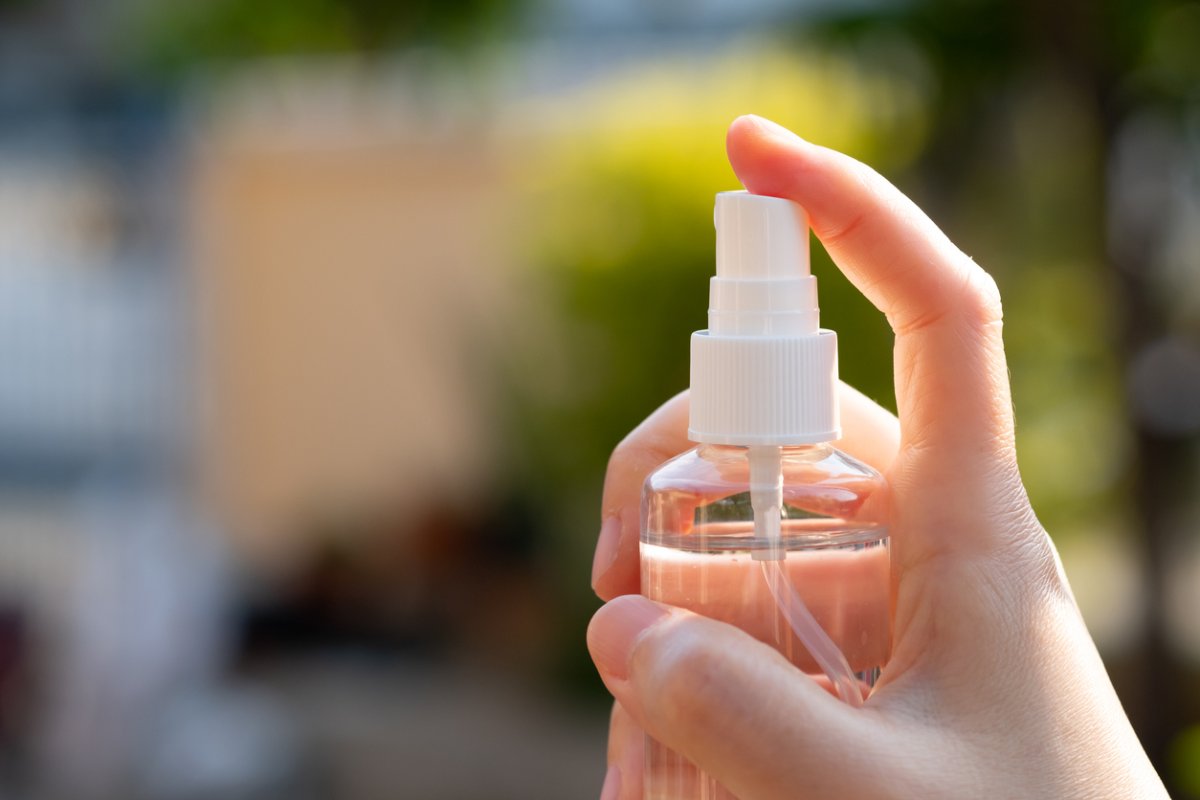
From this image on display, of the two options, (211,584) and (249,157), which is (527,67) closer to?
(249,157)

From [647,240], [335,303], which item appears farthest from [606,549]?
[335,303]

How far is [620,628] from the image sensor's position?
924mm

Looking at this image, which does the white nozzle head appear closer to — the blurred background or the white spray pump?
the white spray pump

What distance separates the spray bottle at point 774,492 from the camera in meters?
0.94

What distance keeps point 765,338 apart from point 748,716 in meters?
0.28

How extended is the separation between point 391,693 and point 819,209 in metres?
5.23

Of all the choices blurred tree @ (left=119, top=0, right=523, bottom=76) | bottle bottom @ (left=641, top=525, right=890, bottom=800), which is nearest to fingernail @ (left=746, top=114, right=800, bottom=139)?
bottle bottom @ (left=641, top=525, right=890, bottom=800)

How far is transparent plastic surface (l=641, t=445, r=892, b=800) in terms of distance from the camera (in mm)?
948

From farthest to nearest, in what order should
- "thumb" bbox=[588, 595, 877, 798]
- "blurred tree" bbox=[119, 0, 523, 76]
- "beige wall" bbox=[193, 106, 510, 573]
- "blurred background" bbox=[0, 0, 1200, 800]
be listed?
"blurred tree" bbox=[119, 0, 523, 76] → "beige wall" bbox=[193, 106, 510, 573] → "blurred background" bbox=[0, 0, 1200, 800] → "thumb" bbox=[588, 595, 877, 798]

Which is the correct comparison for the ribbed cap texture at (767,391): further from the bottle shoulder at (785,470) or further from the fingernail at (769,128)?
the fingernail at (769,128)

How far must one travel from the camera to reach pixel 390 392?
7363 millimetres

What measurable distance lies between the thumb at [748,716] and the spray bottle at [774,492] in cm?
7

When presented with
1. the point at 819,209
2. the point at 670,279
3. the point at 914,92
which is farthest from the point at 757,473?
the point at 914,92

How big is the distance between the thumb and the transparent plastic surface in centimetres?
7
